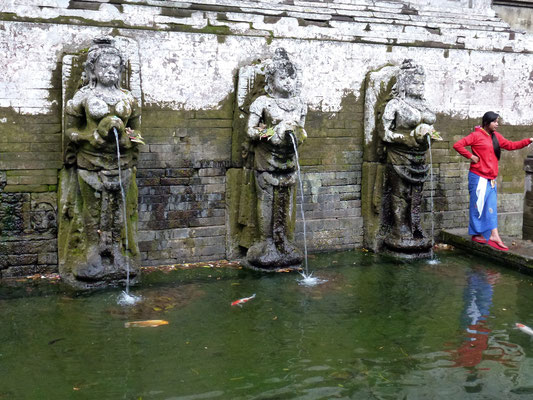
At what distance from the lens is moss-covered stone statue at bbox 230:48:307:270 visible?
281 inches

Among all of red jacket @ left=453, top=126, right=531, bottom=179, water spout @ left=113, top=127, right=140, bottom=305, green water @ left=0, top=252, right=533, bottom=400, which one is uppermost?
red jacket @ left=453, top=126, right=531, bottom=179

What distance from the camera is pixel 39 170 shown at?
6.77m

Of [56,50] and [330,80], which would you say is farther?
[330,80]

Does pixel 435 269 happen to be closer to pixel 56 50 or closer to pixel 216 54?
pixel 216 54

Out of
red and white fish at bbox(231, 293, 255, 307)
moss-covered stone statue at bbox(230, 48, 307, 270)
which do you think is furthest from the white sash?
red and white fish at bbox(231, 293, 255, 307)

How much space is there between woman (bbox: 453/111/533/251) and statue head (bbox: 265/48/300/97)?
233 centimetres

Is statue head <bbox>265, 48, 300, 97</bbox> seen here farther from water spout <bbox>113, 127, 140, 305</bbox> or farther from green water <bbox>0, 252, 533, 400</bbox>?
green water <bbox>0, 252, 533, 400</bbox>

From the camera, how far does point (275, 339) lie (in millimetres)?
5195

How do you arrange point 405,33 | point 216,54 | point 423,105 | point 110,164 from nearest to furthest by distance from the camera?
point 110,164
point 216,54
point 423,105
point 405,33

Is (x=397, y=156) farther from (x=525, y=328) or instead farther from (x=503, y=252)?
(x=525, y=328)

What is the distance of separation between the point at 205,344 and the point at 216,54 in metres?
3.90

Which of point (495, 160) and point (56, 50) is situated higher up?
point (56, 50)

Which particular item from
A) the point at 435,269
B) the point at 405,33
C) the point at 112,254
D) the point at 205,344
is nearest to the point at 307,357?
the point at 205,344

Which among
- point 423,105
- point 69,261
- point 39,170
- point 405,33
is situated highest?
point 405,33
